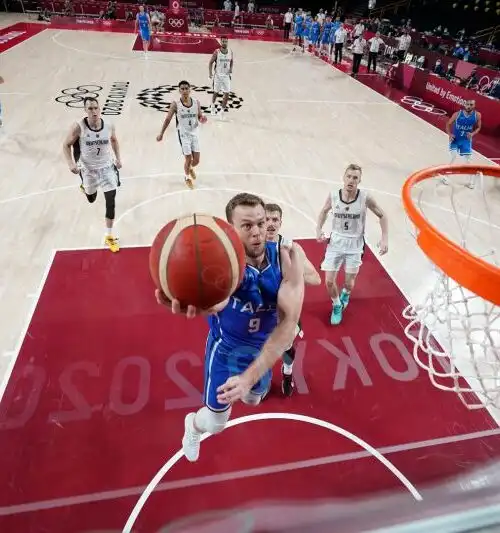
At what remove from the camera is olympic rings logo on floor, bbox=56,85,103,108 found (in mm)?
11183

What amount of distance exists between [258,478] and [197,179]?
5607mm

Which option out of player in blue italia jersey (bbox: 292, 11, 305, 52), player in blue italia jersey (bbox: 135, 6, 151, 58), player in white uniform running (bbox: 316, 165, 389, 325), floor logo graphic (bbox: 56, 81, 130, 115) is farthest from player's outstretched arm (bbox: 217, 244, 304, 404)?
player in blue italia jersey (bbox: 292, 11, 305, 52)

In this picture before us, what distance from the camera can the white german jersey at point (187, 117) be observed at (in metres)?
6.77

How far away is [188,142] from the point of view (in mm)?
6949

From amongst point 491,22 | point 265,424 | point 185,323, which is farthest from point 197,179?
Answer: point 491,22

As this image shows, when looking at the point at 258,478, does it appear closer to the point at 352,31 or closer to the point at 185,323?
the point at 185,323

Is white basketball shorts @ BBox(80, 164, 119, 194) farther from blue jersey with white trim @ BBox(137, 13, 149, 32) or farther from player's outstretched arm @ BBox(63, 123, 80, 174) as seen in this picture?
blue jersey with white trim @ BBox(137, 13, 149, 32)

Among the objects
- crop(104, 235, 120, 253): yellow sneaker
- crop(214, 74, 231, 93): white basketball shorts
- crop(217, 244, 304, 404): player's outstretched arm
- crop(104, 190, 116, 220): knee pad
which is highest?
crop(217, 244, 304, 404): player's outstretched arm

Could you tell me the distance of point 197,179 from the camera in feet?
25.0

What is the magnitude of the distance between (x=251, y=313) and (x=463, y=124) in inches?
278

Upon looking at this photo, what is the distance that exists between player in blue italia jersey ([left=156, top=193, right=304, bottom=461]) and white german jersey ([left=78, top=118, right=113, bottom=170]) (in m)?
3.20

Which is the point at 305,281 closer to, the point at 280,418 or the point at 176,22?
the point at 280,418

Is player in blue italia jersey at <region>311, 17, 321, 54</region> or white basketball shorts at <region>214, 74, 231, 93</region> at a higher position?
player in blue italia jersey at <region>311, 17, 321, 54</region>

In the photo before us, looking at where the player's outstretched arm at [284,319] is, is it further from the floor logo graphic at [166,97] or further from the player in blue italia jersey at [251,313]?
the floor logo graphic at [166,97]
